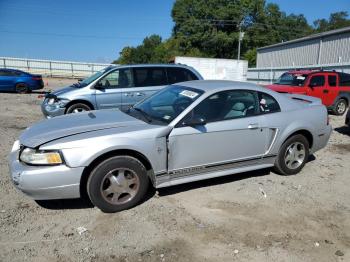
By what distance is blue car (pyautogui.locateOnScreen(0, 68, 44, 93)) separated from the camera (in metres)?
18.5

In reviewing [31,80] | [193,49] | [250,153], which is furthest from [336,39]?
[193,49]

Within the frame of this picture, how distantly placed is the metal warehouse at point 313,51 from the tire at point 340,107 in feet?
54.7

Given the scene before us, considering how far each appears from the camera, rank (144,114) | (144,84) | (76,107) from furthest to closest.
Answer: (144,84) < (76,107) < (144,114)

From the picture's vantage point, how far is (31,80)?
19016mm

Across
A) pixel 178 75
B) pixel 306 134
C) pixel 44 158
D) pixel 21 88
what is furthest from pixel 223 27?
pixel 44 158

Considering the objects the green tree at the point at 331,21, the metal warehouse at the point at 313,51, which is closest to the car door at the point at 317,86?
the metal warehouse at the point at 313,51

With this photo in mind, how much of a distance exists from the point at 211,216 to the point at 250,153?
49.2 inches

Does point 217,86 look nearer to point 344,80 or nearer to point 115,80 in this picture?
point 115,80

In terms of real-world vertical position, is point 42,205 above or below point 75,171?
below

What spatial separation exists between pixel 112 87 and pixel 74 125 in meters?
4.57

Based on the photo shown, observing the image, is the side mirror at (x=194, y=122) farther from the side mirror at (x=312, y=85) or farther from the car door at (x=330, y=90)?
the car door at (x=330, y=90)

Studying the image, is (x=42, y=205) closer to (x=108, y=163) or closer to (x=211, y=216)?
(x=108, y=163)

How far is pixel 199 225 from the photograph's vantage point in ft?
12.6

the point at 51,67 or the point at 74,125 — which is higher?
the point at 51,67
